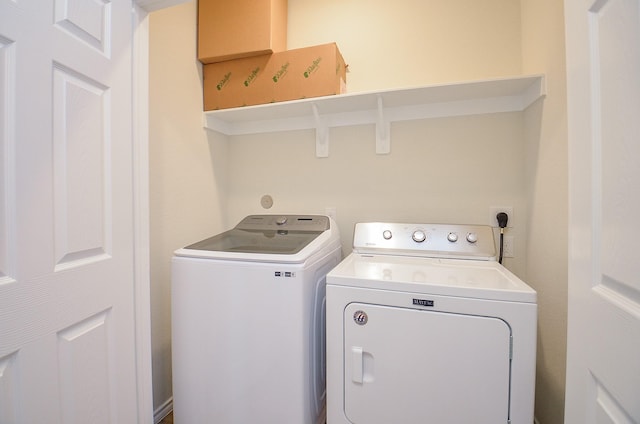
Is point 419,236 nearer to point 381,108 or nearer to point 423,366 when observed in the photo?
point 423,366

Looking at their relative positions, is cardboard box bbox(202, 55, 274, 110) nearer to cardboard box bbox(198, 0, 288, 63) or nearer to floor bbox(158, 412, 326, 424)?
cardboard box bbox(198, 0, 288, 63)

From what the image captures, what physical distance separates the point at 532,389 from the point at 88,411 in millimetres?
1477

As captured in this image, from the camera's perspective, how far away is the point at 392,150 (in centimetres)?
182

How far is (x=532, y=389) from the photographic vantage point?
0.93m

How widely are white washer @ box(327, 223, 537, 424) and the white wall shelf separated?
0.97 m

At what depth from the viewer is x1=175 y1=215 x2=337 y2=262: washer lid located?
4.07 feet

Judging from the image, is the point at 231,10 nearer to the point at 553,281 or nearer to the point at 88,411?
the point at 88,411

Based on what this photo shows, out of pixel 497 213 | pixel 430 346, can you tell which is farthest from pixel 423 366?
pixel 497 213

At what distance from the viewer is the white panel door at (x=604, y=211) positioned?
492 millimetres

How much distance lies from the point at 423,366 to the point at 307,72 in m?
1.64

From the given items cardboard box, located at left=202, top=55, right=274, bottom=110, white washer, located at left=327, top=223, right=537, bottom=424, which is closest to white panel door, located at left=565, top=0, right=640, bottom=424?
white washer, located at left=327, top=223, right=537, bottom=424

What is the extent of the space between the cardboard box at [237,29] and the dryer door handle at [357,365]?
174cm

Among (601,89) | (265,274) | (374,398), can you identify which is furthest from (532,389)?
(265,274)

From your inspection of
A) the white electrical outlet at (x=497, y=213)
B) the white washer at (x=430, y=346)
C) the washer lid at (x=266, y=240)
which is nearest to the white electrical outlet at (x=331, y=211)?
the washer lid at (x=266, y=240)
